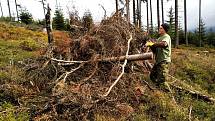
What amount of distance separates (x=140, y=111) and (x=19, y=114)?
8.92ft

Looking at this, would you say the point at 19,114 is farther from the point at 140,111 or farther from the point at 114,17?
the point at 114,17

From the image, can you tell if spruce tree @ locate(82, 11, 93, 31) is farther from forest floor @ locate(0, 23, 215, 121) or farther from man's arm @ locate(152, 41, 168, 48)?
man's arm @ locate(152, 41, 168, 48)

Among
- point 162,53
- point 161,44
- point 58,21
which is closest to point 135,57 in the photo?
point 162,53

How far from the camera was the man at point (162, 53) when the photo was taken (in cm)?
977

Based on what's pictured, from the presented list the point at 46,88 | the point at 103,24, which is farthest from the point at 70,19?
the point at 46,88

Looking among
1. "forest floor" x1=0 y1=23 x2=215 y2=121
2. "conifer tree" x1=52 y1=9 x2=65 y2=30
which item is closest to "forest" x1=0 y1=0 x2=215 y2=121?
"forest floor" x1=0 y1=23 x2=215 y2=121

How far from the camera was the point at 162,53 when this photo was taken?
999 cm

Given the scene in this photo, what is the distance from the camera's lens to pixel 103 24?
10.7 metres

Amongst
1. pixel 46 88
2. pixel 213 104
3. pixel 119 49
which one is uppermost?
pixel 119 49

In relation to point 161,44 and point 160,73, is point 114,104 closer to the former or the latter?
point 160,73

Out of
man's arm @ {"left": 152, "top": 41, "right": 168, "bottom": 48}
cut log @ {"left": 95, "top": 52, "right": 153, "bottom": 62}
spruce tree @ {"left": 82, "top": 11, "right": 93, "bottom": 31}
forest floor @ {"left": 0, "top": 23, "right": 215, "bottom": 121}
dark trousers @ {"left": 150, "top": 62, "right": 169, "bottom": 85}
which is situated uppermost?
spruce tree @ {"left": 82, "top": 11, "right": 93, "bottom": 31}

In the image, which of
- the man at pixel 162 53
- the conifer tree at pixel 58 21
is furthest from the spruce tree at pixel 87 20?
the conifer tree at pixel 58 21

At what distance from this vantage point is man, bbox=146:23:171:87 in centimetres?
977

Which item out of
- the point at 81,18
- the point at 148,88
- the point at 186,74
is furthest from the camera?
the point at 186,74
